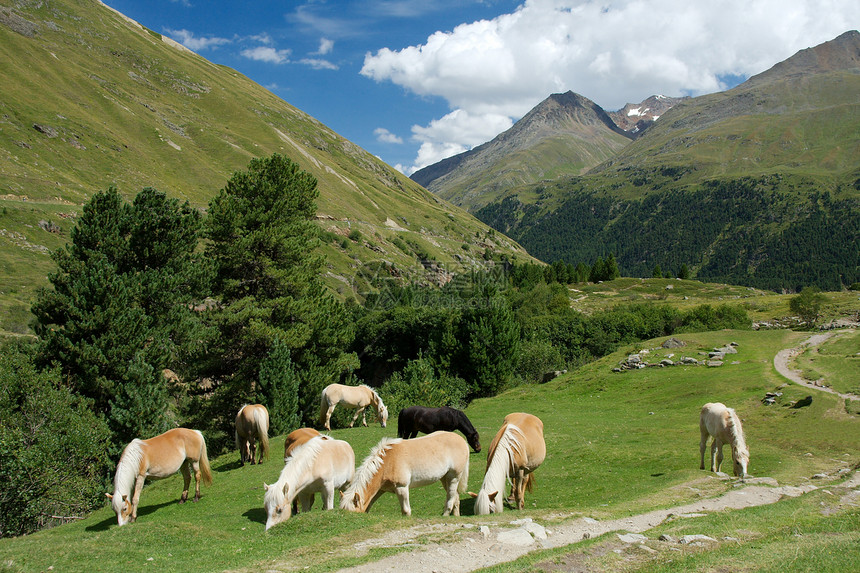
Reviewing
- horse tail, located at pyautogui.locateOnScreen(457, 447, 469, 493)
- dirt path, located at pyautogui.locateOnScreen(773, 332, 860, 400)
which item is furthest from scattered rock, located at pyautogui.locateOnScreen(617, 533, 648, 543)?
dirt path, located at pyautogui.locateOnScreen(773, 332, 860, 400)

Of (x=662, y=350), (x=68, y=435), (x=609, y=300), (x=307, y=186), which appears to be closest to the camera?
(x=68, y=435)

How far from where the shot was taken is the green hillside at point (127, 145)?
6706 centimetres

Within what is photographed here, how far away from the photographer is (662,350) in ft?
146

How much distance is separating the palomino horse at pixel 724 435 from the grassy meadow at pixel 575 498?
2.85 ft

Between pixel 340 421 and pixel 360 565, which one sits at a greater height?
pixel 360 565

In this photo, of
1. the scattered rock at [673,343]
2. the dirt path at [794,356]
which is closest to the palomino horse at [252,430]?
the dirt path at [794,356]

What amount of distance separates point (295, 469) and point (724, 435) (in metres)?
13.8

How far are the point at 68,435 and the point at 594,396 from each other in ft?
110

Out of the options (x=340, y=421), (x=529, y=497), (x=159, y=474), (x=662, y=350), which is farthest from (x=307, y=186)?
(x=662, y=350)

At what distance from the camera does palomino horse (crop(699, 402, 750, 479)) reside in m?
15.6

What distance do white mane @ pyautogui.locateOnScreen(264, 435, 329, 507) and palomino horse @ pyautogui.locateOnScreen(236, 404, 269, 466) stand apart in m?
7.79

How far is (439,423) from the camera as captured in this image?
61.7 feet

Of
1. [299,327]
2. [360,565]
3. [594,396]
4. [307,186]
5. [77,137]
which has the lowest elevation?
[594,396]

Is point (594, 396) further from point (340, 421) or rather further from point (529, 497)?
point (529, 497)
